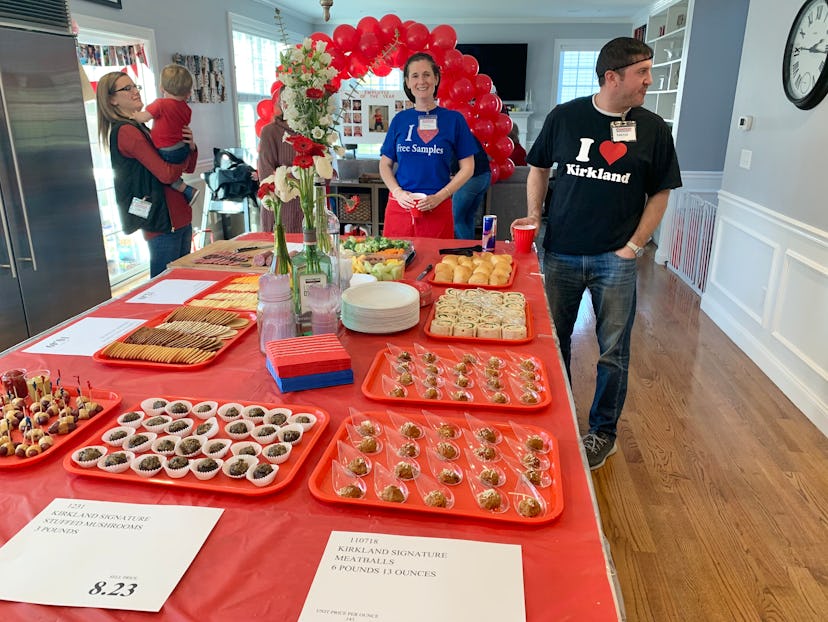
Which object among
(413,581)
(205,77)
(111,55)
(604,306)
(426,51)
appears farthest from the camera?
(205,77)

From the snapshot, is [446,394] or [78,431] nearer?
[78,431]

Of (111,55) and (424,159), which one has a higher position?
(111,55)

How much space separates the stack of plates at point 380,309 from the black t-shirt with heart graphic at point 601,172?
780 millimetres

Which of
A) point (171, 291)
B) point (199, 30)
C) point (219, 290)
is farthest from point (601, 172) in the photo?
point (199, 30)

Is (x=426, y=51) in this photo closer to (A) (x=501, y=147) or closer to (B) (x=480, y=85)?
(B) (x=480, y=85)

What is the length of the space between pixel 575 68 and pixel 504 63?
46.3 inches

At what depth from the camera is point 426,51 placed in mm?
5051

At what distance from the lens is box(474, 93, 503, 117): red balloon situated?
5082 millimetres

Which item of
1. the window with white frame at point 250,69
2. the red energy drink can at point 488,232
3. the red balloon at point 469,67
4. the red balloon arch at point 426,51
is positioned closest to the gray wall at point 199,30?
the window with white frame at point 250,69

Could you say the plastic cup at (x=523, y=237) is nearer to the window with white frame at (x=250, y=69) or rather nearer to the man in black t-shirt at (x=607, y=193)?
the man in black t-shirt at (x=607, y=193)

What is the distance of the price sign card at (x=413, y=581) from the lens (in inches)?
31.1

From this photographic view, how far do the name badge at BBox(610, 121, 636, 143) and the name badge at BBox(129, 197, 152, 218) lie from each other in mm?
2236

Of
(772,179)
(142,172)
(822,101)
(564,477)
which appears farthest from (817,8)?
(142,172)

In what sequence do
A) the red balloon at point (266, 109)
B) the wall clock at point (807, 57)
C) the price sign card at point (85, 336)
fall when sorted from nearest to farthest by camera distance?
the price sign card at point (85, 336)
the wall clock at point (807, 57)
the red balloon at point (266, 109)
